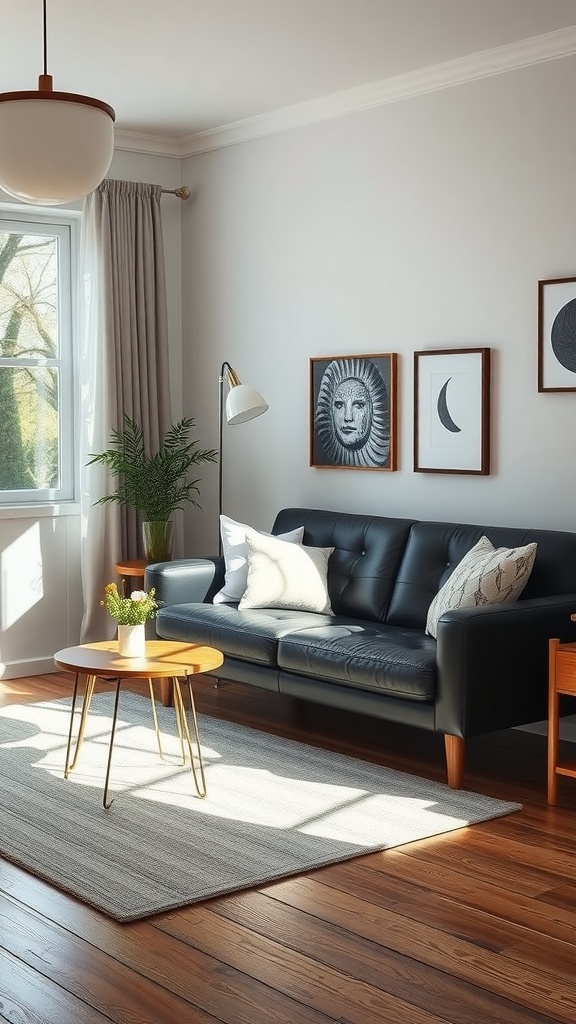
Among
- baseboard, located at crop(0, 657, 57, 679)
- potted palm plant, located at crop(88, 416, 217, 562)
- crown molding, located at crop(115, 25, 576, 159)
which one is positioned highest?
crown molding, located at crop(115, 25, 576, 159)

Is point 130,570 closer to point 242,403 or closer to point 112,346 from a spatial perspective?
point 242,403

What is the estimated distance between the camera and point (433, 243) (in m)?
5.22

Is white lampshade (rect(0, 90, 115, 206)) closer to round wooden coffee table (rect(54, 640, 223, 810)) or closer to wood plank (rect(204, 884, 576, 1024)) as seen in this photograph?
round wooden coffee table (rect(54, 640, 223, 810))

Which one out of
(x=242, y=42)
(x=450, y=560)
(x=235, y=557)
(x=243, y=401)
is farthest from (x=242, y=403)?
(x=242, y=42)

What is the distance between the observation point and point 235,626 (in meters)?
4.86

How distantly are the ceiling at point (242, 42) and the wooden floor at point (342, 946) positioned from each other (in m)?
2.93

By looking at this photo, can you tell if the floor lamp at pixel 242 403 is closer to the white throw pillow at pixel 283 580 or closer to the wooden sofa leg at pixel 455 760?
the white throw pillow at pixel 283 580

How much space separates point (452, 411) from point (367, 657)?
1374mm

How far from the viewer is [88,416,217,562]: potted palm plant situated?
600cm

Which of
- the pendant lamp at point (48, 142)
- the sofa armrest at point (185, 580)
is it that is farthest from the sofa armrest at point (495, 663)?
the pendant lamp at point (48, 142)

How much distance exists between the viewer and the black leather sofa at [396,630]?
158 inches

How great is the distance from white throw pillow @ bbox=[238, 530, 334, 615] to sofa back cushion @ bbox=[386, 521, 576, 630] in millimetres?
355

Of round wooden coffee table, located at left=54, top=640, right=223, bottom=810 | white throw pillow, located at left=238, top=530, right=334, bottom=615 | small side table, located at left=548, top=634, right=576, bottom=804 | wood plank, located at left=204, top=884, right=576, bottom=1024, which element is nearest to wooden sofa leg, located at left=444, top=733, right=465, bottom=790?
small side table, located at left=548, top=634, right=576, bottom=804

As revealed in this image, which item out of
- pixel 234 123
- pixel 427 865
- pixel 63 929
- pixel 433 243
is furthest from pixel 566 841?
pixel 234 123
